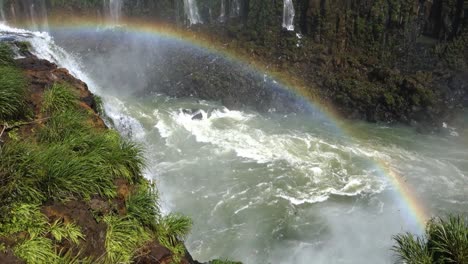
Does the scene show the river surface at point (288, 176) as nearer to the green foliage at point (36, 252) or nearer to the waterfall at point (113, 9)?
the green foliage at point (36, 252)

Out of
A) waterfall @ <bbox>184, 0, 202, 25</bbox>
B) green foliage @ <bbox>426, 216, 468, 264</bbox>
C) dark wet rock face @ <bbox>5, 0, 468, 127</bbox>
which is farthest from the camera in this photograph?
waterfall @ <bbox>184, 0, 202, 25</bbox>

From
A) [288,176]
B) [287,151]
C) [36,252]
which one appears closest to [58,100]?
[36,252]

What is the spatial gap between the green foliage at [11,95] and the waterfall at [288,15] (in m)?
22.4

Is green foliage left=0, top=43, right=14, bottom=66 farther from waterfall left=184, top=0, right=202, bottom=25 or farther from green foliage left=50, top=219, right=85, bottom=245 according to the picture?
waterfall left=184, top=0, right=202, bottom=25

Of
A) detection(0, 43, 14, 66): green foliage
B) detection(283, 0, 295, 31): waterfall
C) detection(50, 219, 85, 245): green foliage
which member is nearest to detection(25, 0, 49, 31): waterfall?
detection(283, 0, 295, 31): waterfall

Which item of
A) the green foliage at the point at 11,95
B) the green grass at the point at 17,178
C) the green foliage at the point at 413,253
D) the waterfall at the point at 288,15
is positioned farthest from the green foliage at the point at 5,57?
the waterfall at the point at 288,15

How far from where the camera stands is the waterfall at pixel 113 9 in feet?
104

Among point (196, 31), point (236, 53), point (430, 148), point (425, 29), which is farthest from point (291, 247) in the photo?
point (196, 31)

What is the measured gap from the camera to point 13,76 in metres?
8.34

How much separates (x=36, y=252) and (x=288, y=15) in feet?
85.3

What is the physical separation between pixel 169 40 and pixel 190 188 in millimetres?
17695

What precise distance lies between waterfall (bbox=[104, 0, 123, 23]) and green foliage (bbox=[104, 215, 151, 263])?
28625mm

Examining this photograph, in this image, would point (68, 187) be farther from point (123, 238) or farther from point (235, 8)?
point (235, 8)

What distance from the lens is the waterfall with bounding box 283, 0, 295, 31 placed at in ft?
92.3
